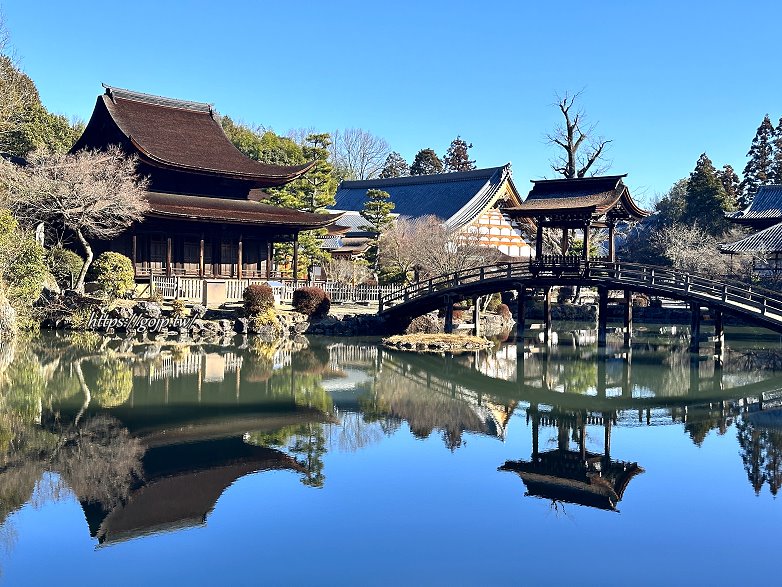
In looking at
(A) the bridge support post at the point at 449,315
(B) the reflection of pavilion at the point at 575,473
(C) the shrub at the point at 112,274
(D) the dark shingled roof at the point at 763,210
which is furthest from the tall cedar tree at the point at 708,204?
(B) the reflection of pavilion at the point at 575,473

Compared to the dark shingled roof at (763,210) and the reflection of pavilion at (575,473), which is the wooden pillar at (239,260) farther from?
the dark shingled roof at (763,210)

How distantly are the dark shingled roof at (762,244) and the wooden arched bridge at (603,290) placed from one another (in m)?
7.79

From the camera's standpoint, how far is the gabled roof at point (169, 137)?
35.1 m

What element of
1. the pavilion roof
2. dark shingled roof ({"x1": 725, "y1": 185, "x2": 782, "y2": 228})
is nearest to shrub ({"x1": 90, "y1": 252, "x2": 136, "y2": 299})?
the pavilion roof

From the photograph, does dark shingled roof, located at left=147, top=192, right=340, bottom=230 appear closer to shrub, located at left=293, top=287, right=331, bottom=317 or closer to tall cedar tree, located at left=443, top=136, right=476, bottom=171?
shrub, located at left=293, top=287, right=331, bottom=317

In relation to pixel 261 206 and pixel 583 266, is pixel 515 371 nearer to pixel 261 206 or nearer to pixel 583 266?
pixel 583 266

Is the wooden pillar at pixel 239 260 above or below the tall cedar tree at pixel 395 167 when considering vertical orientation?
below

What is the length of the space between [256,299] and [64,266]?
22.3ft

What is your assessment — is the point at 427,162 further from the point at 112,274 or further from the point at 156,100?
the point at 112,274

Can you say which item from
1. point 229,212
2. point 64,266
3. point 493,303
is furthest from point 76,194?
point 493,303

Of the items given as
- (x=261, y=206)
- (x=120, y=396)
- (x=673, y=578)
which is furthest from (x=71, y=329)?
(x=673, y=578)

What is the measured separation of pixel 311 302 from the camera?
32.7m

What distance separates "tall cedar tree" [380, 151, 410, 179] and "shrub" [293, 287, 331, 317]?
175 feet

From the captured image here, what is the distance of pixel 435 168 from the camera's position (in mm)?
77188
